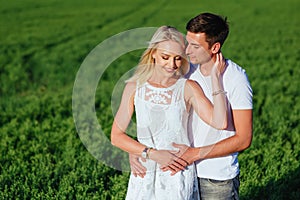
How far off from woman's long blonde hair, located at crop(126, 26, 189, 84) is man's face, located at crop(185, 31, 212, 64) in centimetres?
8

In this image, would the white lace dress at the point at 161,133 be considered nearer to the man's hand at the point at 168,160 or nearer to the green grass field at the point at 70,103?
the man's hand at the point at 168,160

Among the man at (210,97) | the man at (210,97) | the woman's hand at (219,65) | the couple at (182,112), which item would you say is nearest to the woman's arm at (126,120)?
the couple at (182,112)

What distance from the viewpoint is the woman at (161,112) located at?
285 cm

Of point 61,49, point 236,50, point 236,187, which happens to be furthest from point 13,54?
point 236,187

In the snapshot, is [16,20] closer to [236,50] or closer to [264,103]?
[236,50]

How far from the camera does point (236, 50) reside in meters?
15.8

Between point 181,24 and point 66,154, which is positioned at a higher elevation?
point 181,24

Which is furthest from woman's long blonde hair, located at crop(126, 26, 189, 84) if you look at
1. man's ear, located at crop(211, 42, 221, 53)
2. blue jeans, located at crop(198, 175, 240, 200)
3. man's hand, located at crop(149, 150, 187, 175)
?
blue jeans, located at crop(198, 175, 240, 200)

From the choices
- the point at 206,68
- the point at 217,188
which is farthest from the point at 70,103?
the point at 206,68

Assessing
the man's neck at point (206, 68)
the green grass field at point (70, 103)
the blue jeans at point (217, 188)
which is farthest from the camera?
the green grass field at point (70, 103)

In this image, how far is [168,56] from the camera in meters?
2.77

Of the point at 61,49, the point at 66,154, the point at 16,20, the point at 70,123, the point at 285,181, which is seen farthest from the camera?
the point at 16,20

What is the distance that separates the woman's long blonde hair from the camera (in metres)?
2.74

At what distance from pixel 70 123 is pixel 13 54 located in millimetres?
8730
